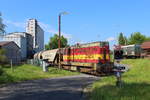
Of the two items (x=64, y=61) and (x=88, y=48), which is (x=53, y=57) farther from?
(x=88, y=48)

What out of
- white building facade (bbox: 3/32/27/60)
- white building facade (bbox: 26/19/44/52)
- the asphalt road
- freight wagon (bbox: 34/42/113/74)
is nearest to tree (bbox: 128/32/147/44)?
white building facade (bbox: 26/19/44/52)

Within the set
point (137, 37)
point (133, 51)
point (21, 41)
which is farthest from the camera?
point (137, 37)

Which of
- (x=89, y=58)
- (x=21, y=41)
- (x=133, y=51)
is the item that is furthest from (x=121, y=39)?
(x=89, y=58)

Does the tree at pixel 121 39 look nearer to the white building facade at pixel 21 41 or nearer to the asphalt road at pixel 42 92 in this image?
the white building facade at pixel 21 41

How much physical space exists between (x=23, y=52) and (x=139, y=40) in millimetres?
56277

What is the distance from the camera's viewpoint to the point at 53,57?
150ft

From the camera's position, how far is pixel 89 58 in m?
31.5

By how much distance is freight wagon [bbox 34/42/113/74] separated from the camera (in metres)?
29.5

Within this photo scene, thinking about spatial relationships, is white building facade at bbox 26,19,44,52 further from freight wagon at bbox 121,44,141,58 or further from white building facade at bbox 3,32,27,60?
freight wagon at bbox 121,44,141,58

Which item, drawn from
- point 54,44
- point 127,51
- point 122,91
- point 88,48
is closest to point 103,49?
point 88,48

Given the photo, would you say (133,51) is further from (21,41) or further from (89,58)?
(89,58)

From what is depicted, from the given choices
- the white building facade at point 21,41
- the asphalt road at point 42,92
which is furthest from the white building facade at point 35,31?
the asphalt road at point 42,92

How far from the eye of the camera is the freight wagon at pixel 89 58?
96.9 feet

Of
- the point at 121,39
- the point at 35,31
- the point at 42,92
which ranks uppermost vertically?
the point at 35,31
